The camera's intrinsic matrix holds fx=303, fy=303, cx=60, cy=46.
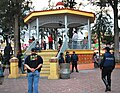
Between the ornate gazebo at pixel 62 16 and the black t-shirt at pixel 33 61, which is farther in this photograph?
the ornate gazebo at pixel 62 16

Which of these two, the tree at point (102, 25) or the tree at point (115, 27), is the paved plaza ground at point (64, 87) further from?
the tree at point (102, 25)

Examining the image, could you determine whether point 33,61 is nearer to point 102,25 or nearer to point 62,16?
point 62,16

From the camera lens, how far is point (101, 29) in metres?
44.7

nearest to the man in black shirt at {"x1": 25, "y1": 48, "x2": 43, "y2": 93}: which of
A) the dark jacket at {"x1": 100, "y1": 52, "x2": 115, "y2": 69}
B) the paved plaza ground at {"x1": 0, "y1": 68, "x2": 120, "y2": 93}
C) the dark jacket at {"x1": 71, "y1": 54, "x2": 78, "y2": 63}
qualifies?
the paved plaza ground at {"x1": 0, "y1": 68, "x2": 120, "y2": 93}

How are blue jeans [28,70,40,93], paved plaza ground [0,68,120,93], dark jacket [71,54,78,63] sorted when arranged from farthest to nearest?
dark jacket [71,54,78,63], paved plaza ground [0,68,120,93], blue jeans [28,70,40,93]

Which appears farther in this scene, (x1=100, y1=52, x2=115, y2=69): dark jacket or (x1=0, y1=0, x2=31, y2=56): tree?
(x1=0, y1=0, x2=31, y2=56): tree

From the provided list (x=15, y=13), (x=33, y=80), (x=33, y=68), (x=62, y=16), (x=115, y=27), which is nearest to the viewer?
(x=33, y=68)

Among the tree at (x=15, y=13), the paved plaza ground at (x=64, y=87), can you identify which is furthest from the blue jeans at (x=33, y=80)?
the tree at (x=15, y=13)

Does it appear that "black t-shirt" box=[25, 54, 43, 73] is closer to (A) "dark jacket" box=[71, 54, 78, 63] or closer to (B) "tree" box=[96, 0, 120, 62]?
(A) "dark jacket" box=[71, 54, 78, 63]

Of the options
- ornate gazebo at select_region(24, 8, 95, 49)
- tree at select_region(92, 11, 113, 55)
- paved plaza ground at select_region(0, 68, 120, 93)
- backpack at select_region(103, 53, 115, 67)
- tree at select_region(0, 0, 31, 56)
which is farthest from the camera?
tree at select_region(92, 11, 113, 55)

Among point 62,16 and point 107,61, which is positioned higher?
point 62,16

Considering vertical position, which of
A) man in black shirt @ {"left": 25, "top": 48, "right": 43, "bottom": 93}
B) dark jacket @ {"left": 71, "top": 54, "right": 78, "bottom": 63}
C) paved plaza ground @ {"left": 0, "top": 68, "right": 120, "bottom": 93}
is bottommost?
paved plaza ground @ {"left": 0, "top": 68, "right": 120, "bottom": 93}

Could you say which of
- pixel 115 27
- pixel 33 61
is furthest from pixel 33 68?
pixel 115 27

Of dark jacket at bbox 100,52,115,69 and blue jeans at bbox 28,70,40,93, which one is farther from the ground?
dark jacket at bbox 100,52,115,69
